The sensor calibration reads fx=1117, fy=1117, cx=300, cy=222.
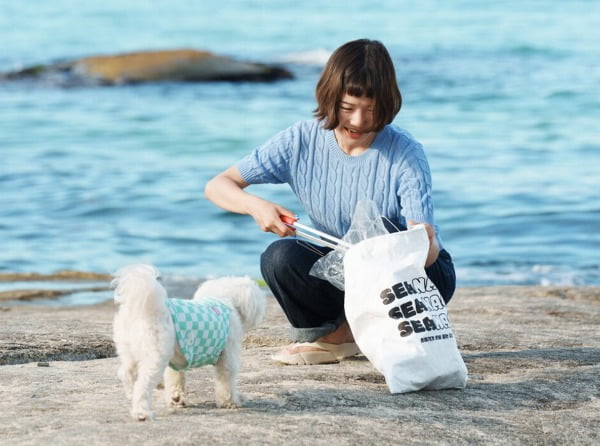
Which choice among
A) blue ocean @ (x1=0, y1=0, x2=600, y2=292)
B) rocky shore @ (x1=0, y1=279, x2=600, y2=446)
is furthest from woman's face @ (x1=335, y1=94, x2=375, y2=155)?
blue ocean @ (x1=0, y1=0, x2=600, y2=292)

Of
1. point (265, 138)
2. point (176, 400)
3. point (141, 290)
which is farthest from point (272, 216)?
point (265, 138)

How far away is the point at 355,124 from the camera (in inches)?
163

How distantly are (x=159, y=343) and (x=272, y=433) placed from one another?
44cm

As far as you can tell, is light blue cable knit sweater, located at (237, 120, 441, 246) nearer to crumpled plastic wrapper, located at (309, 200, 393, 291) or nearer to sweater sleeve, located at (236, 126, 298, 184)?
sweater sleeve, located at (236, 126, 298, 184)

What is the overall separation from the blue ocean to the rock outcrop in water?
31 cm

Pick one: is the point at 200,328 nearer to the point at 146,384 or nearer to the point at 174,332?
the point at 174,332

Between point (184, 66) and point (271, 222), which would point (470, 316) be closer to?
point (271, 222)

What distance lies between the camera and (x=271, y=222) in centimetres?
406

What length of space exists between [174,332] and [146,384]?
17cm

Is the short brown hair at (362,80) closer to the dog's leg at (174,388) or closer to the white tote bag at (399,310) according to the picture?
the white tote bag at (399,310)

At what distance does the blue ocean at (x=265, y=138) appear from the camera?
32.7ft

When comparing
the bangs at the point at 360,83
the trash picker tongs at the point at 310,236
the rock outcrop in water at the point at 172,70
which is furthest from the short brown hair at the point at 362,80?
the rock outcrop in water at the point at 172,70

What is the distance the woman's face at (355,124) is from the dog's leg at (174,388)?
115 centimetres

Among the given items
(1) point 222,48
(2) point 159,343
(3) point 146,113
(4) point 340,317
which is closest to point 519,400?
(4) point 340,317
